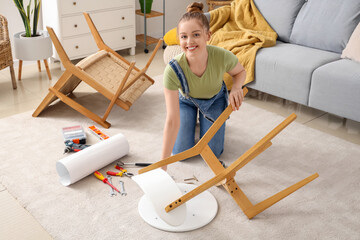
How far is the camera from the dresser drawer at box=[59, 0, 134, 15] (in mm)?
3717

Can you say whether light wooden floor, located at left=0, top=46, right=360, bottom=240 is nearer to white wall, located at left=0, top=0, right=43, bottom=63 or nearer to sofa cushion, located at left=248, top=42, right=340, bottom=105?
sofa cushion, located at left=248, top=42, right=340, bottom=105

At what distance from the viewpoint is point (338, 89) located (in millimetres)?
2803

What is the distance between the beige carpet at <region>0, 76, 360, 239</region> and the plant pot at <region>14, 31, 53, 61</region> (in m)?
0.69

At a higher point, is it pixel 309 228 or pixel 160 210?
pixel 160 210

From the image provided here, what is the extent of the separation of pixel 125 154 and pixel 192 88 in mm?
571

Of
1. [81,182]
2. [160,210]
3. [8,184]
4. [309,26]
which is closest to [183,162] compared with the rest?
[81,182]

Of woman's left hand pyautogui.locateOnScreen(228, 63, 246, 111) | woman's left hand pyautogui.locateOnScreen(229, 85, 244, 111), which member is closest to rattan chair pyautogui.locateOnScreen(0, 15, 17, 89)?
woman's left hand pyautogui.locateOnScreen(228, 63, 246, 111)

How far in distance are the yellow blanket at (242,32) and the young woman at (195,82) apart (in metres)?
0.92

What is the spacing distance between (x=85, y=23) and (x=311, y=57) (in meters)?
2.03

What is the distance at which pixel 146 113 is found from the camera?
10.0 feet

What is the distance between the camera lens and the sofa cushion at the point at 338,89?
2.74 meters

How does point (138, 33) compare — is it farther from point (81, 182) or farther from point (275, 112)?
point (81, 182)

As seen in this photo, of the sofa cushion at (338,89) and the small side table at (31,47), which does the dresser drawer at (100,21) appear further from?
the sofa cushion at (338,89)

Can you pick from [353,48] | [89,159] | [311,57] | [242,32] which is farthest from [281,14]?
[89,159]
